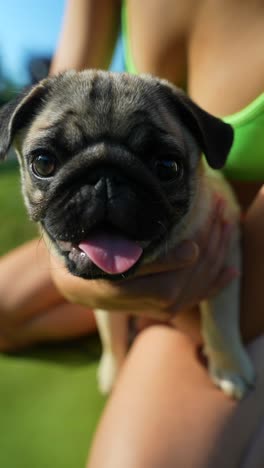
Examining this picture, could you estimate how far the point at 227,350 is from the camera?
113 centimetres

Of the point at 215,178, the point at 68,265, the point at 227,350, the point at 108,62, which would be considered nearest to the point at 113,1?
the point at 108,62

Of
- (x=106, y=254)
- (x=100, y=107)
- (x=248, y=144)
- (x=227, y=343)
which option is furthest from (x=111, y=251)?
(x=248, y=144)

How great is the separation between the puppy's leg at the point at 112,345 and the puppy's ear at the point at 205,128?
0.56m

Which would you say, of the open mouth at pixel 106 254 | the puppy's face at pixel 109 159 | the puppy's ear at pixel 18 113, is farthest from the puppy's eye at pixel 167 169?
the puppy's ear at pixel 18 113

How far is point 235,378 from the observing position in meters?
1.12

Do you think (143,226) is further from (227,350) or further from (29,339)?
(29,339)

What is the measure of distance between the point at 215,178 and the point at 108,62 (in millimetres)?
700

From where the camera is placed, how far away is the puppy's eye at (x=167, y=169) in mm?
916

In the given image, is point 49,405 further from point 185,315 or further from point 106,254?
point 106,254

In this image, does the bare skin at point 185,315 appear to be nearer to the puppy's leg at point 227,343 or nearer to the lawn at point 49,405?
the puppy's leg at point 227,343

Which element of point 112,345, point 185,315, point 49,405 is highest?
point 185,315

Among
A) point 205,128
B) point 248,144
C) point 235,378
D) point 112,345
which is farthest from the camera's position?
point 112,345

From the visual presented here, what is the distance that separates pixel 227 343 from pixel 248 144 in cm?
50

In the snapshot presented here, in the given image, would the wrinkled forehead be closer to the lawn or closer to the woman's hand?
the woman's hand
